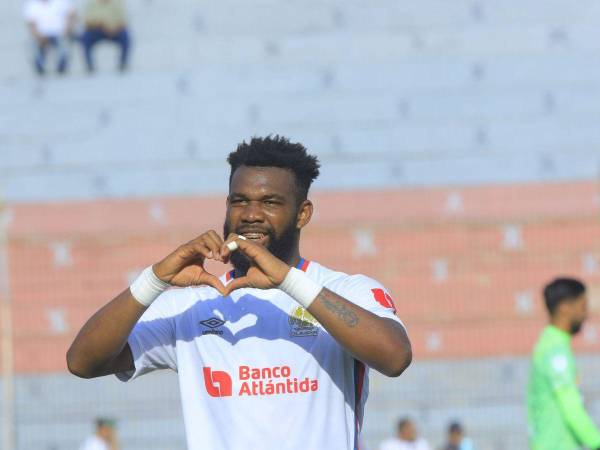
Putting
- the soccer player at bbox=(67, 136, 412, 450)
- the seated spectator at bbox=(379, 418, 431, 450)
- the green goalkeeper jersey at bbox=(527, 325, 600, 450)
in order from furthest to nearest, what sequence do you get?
Result: 1. the seated spectator at bbox=(379, 418, 431, 450)
2. the green goalkeeper jersey at bbox=(527, 325, 600, 450)
3. the soccer player at bbox=(67, 136, 412, 450)

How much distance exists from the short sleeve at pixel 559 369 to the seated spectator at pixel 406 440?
553cm

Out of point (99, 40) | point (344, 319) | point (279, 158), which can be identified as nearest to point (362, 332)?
point (344, 319)

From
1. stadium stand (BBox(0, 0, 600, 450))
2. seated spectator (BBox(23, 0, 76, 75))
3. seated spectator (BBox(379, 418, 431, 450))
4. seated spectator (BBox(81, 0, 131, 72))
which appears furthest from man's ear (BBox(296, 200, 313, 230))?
seated spectator (BBox(23, 0, 76, 75))

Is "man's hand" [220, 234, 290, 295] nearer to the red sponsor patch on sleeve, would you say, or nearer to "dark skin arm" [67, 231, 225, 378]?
"dark skin arm" [67, 231, 225, 378]

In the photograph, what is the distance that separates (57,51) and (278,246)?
52.2 feet

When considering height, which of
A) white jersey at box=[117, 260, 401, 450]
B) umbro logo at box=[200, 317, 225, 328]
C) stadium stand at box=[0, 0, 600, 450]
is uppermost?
stadium stand at box=[0, 0, 600, 450]

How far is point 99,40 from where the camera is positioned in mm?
18719

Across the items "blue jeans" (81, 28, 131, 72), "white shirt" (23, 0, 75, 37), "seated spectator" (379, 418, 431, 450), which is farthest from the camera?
"white shirt" (23, 0, 75, 37)

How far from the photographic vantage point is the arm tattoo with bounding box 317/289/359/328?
3.53m

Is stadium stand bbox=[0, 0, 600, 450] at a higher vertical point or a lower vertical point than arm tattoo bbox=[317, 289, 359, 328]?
higher

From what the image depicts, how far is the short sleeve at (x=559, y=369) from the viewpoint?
268 inches

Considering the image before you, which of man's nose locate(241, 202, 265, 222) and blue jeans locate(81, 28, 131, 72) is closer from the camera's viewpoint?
man's nose locate(241, 202, 265, 222)

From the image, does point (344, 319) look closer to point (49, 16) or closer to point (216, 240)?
point (216, 240)

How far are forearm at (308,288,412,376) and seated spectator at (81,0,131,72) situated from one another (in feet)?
49.6
